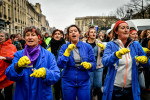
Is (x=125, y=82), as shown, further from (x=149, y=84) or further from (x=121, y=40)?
(x=149, y=84)

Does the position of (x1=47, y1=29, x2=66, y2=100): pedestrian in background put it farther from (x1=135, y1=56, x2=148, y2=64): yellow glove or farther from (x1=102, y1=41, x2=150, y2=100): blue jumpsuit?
(x1=135, y1=56, x2=148, y2=64): yellow glove

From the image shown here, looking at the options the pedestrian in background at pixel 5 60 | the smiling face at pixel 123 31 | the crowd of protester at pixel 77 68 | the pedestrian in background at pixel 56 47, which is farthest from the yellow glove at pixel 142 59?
the pedestrian in background at pixel 5 60

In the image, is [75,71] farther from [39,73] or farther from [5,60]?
[5,60]

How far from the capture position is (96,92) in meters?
4.42

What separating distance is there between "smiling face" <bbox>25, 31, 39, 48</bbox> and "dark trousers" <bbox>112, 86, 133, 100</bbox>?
1575 millimetres

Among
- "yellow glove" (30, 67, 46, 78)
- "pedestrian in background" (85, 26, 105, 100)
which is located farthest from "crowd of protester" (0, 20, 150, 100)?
"pedestrian in background" (85, 26, 105, 100)

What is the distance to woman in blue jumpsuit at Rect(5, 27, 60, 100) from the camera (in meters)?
2.02

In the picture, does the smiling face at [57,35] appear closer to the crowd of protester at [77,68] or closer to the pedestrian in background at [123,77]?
the crowd of protester at [77,68]

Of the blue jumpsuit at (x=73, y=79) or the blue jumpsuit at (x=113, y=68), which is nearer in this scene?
the blue jumpsuit at (x=113, y=68)

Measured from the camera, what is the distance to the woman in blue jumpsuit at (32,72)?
2.02 meters

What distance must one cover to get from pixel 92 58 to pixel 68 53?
570 mm

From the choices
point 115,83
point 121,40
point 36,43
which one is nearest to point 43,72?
point 36,43

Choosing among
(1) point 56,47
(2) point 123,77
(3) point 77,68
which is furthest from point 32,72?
(1) point 56,47

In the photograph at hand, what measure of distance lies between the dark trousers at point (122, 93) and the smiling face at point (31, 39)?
1.58 metres
